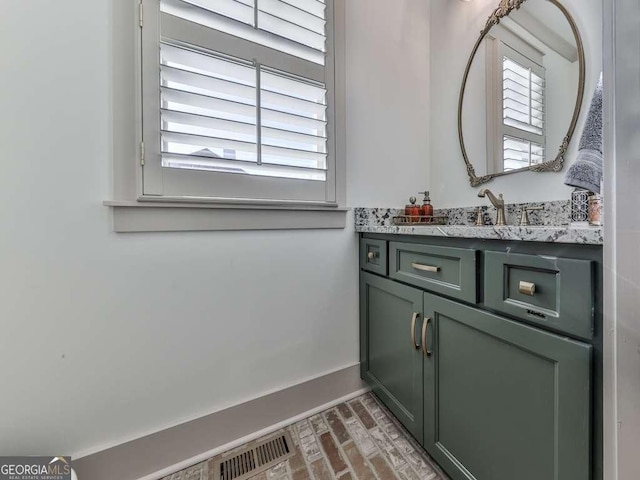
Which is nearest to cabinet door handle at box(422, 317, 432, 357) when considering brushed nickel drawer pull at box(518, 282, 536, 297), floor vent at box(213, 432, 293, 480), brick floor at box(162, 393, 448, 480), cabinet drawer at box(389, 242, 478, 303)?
cabinet drawer at box(389, 242, 478, 303)

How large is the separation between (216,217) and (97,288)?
1.54 feet

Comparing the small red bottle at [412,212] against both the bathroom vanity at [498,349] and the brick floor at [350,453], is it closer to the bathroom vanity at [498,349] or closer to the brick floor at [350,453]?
the bathroom vanity at [498,349]

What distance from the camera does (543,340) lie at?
0.63m

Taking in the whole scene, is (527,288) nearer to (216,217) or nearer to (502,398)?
(502,398)

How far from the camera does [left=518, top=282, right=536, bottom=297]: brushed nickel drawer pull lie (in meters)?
0.65

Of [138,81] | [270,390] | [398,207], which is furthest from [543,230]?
[138,81]

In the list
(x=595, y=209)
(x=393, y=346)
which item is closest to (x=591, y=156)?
(x=595, y=209)

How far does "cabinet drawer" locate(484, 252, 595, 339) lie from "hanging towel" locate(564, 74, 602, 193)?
0.43 meters

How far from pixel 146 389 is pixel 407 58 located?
2.14 meters

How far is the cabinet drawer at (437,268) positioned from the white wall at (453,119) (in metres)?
0.65

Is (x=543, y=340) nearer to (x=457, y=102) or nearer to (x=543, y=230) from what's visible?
(x=543, y=230)

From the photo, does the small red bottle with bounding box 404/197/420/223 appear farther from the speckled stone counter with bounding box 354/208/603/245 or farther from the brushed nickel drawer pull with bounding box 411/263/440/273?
the brushed nickel drawer pull with bounding box 411/263/440/273

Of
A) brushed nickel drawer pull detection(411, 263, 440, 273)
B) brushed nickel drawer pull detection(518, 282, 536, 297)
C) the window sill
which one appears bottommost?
brushed nickel drawer pull detection(518, 282, 536, 297)

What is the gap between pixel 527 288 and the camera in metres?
0.66
